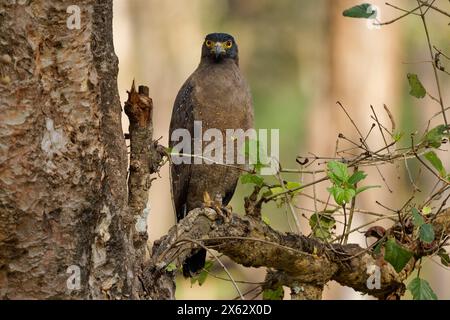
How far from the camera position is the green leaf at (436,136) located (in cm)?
386

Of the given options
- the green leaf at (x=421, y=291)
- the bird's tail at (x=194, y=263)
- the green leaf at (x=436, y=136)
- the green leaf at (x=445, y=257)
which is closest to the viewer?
the green leaf at (x=421, y=291)

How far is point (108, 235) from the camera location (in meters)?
3.38

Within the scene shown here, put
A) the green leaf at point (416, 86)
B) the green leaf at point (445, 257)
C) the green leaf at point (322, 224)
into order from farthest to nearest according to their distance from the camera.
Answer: the green leaf at point (322, 224) → the green leaf at point (445, 257) → the green leaf at point (416, 86)

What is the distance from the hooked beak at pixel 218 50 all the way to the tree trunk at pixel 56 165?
2721 mm

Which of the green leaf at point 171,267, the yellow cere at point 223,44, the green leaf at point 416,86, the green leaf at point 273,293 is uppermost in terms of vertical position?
the yellow cere at point 223,44

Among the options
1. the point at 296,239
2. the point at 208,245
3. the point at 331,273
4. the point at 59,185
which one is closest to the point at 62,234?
the point at 59,185

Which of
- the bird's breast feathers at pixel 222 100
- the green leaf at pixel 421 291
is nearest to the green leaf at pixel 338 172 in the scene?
the green leaf at pixel 421 291

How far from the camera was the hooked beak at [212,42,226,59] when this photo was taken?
20.2ft

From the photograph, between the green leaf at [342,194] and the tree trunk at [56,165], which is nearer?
the tree trunk at [56,165]

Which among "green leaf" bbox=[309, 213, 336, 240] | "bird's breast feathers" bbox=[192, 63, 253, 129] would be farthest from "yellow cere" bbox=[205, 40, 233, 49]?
"green leaf" bbox=[309, 213, 336, 240]

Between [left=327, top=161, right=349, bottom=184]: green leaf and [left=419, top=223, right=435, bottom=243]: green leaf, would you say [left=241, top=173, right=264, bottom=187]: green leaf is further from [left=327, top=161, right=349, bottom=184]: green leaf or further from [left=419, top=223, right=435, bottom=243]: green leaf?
[left=419, top=223, right=435, bottom=243]: green leaf

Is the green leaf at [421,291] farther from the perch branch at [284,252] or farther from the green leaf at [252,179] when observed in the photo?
the green leaf at [252,179]

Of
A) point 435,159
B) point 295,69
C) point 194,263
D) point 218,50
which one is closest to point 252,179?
point 435,159

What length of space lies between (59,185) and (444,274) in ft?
50.0
